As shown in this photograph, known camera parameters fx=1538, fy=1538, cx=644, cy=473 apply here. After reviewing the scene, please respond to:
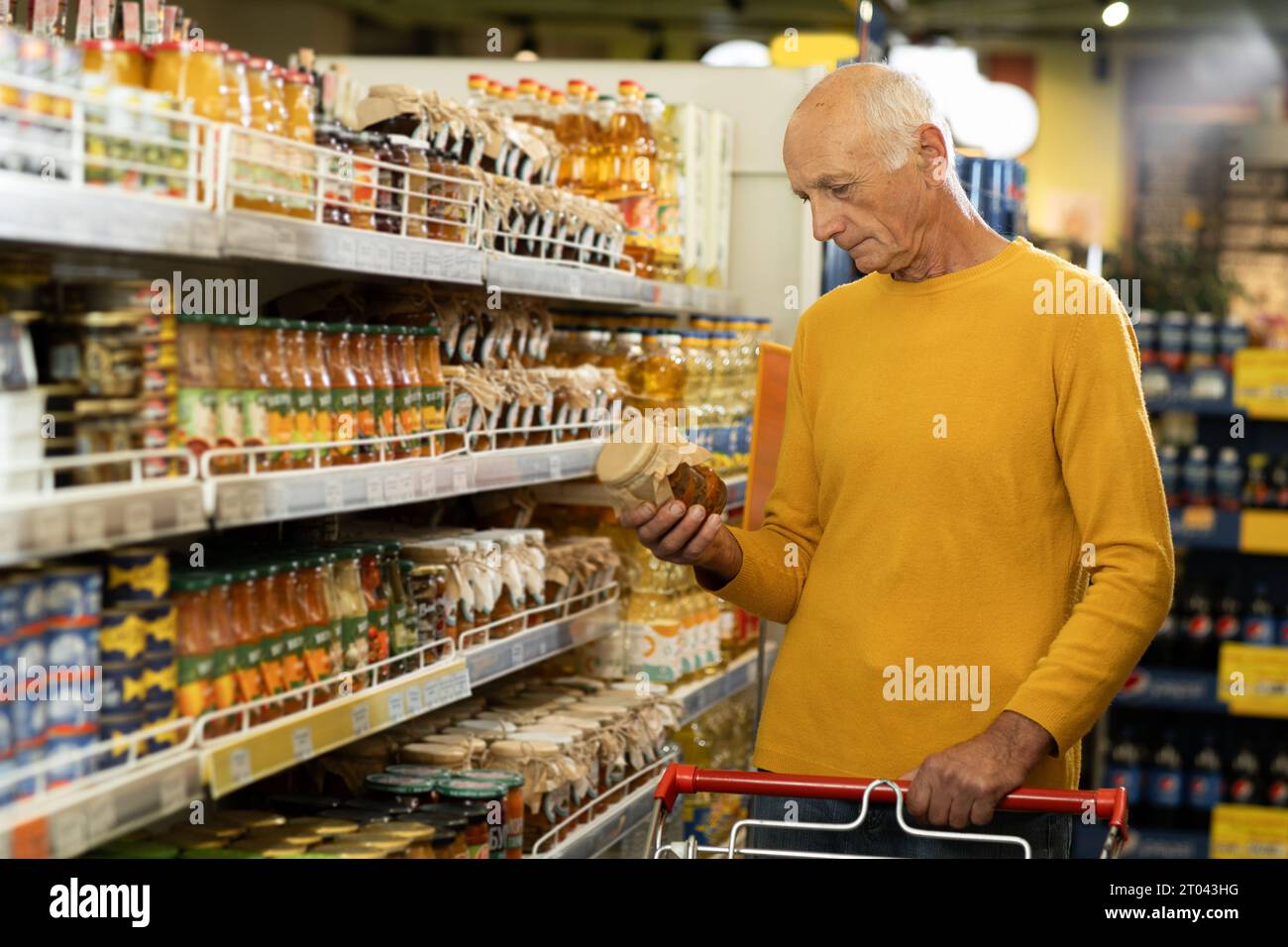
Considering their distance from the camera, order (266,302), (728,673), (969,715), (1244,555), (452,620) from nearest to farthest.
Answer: (969,715), (452,620), (266,302), (728,673), (1244,555)

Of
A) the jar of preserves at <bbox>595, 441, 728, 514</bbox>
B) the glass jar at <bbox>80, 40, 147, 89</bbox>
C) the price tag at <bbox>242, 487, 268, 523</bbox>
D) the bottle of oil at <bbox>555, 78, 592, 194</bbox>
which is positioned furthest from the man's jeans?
the bottle of oil at <bbox>555, 78, 592, 194</bbox>

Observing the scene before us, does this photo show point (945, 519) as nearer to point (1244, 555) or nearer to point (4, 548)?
point (4, 548)

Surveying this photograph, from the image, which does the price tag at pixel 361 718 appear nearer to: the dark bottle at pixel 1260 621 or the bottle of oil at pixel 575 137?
the bottle of oil at pixel 575 137

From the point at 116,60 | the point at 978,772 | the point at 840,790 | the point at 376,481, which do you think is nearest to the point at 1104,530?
the point at 978,772

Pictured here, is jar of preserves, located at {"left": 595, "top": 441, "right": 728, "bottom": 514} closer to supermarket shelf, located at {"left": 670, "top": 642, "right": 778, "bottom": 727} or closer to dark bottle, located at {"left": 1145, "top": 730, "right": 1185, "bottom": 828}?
supermarket shelf, located at {"left": 670, "top": 642, "right": 778, "bottom": 727}

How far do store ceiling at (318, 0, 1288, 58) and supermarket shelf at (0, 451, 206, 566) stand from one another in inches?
371

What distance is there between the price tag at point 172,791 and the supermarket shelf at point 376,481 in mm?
321

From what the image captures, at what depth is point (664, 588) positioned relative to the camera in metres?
4.01

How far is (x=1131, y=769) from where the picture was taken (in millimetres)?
6043

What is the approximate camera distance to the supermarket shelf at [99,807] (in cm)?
166

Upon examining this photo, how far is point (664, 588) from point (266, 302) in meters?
1.39

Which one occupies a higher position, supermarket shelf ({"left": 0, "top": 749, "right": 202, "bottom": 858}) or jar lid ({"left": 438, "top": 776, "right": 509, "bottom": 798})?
supermarket shelf ({"left": 0, "top": 749, "right": 202, "bottom": 858})

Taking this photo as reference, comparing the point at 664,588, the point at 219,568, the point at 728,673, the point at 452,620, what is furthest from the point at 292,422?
the point at 728,673

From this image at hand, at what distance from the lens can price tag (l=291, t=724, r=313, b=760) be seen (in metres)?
2.19
